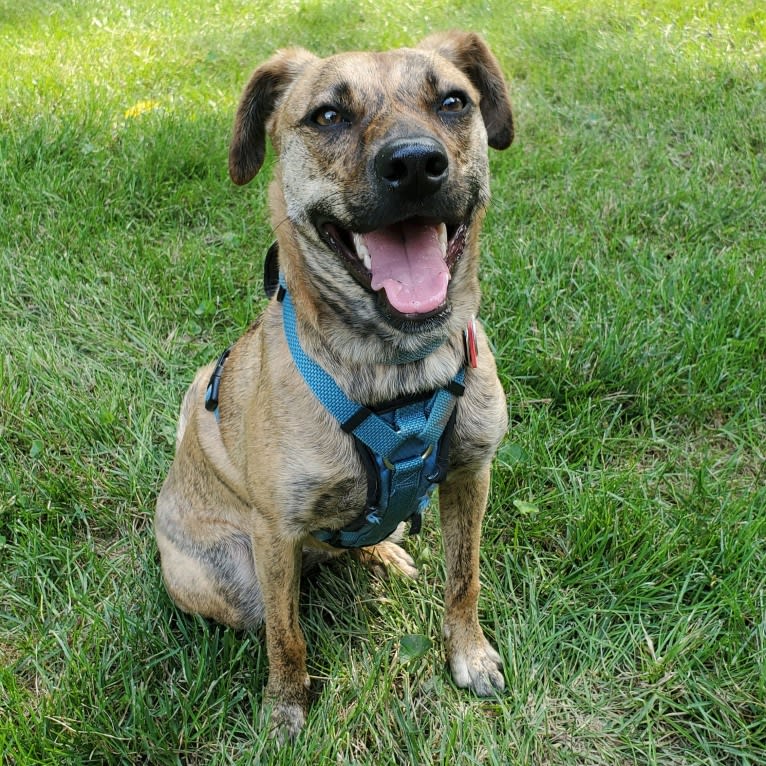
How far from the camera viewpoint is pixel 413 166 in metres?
1.89

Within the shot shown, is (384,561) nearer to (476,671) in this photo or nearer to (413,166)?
(476,671)

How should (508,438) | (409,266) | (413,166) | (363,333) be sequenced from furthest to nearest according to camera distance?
(508,438)
(363,333)
(409,266)
(413,166)

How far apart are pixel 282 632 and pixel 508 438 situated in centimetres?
142

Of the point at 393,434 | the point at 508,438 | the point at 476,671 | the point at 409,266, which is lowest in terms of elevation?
the point at 476,671

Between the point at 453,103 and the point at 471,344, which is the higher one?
the point at 453,103

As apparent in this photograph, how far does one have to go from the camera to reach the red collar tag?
229 centimetres

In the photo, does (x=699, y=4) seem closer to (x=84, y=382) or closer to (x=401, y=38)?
(x=401, y=38)

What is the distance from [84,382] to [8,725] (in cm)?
186

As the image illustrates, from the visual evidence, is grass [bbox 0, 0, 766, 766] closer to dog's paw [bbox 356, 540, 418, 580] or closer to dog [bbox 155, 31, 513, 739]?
dog's paw [bbox 356, 540, 418, 580]

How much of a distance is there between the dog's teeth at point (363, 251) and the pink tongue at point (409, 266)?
0.04ft

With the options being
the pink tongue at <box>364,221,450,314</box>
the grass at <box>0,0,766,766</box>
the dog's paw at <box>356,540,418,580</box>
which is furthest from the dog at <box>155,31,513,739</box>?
the dog's paw at <box>356,540,418,580</box>

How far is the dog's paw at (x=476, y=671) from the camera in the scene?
2.56 metres

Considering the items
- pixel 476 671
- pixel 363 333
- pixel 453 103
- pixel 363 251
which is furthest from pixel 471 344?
pixel 476 671

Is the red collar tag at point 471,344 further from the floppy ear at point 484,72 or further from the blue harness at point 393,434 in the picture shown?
the floppy ear at point 484,72
